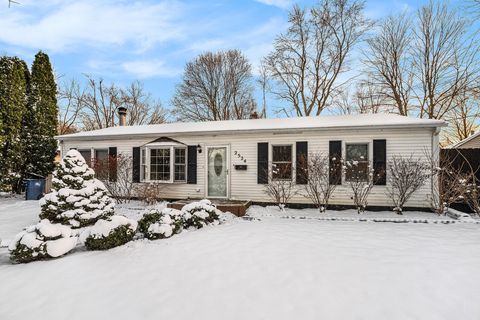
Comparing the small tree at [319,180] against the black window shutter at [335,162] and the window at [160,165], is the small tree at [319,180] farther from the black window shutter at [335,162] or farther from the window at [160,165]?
the window at [160,165]

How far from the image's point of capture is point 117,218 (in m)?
4.93

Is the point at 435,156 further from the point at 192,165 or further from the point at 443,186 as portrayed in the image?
the point at 192,165

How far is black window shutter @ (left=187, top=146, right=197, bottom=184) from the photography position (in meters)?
9.28

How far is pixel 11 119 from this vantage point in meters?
10.6

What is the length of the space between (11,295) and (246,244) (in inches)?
133

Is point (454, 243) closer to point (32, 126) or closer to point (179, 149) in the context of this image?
point (179, 149)

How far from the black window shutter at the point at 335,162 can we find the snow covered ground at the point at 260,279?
2.66 m

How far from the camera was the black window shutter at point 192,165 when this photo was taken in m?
9.28

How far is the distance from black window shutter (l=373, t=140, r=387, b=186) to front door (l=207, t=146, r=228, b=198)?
193 inches

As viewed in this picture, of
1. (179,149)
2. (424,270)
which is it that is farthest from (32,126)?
(424,270)

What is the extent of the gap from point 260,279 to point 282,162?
18.2 feet

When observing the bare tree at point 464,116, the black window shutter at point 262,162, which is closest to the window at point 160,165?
the black window shutter at point 262,162

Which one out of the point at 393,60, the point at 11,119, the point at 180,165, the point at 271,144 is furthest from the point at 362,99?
the point at 11,119

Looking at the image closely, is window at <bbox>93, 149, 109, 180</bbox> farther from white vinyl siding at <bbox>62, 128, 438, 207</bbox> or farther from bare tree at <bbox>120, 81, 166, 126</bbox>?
bare tree at <bbox>120, 81, 166, 126</bbox>
